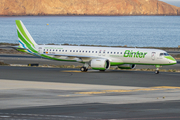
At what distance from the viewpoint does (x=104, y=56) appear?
176ft

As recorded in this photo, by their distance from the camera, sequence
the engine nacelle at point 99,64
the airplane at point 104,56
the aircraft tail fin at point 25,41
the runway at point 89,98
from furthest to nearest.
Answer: the aircraft tail fin at point 25,41, the engine nacelle at point 99,64, the airplane at point 104,56, the runway at point 89,98

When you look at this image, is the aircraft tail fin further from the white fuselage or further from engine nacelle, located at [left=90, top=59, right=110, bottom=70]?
engine nacelle, located at [left=90, top=59, right=110, bottom=70]

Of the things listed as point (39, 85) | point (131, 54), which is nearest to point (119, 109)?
point (39, 85)

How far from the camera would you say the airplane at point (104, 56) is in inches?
2021

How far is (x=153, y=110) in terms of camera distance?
73.3 feet

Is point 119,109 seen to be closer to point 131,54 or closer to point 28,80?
point 28,80

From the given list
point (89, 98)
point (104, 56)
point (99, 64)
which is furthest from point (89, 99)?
point (104, 56)

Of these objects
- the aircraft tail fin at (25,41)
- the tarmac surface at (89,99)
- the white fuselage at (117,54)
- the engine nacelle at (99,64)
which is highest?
the aircraft tail fin at (25,41)

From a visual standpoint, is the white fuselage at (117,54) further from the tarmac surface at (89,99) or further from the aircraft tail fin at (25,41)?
the tarmac surface at (89,99)

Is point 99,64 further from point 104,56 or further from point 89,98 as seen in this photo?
point 89,98

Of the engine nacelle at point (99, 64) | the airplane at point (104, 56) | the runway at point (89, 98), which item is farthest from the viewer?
the engine nacelle at point (99, 64)

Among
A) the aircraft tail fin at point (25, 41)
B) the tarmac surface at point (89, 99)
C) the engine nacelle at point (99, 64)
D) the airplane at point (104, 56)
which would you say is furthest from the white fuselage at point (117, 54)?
the tarmac surface at point (89, 99)

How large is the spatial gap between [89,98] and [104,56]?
26107 millimetres

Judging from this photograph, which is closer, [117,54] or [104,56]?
[117,54]
